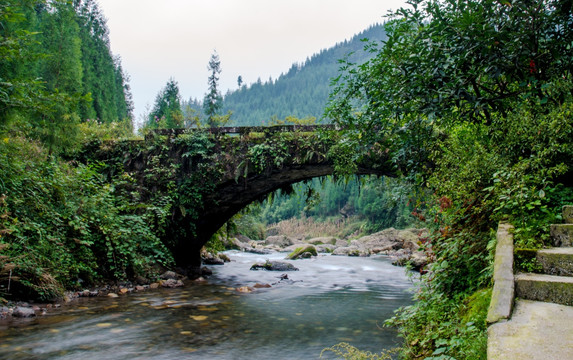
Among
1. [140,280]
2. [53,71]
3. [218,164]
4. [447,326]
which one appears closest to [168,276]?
[140,280]

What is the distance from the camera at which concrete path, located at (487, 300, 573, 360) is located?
2.10 metres

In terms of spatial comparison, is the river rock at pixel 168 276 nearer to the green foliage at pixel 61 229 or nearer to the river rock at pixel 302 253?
the green foliage at pixel 61 229

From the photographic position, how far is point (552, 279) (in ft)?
9.87

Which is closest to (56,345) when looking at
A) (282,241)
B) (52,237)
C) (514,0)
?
(52,237)

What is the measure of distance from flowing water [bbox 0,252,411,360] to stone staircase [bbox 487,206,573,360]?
2690 mm

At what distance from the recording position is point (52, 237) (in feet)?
25.2

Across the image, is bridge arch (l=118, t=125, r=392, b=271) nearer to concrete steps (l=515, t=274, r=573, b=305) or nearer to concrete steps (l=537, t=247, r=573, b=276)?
concrete steps (l=537, t=247, r=573, b=276)

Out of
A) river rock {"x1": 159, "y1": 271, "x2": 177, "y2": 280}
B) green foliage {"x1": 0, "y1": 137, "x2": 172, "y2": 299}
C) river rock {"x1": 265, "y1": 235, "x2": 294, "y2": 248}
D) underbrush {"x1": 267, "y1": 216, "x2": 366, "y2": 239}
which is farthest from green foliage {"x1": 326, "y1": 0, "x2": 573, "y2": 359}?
underbrush {"x1": 267, "y1": 216, "x2": 366, "y2": 239}

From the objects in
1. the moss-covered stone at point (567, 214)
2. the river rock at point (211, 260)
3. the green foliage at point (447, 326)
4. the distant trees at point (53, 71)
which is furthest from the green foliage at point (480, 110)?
the river rock at point (211, 260)

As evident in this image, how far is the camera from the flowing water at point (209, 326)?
5.20 meters

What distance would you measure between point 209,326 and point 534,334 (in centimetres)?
531

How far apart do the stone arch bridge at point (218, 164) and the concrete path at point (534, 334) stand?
27.9 ft

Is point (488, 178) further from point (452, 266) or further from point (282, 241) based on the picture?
point (282, 241)

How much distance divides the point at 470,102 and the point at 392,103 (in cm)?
91
